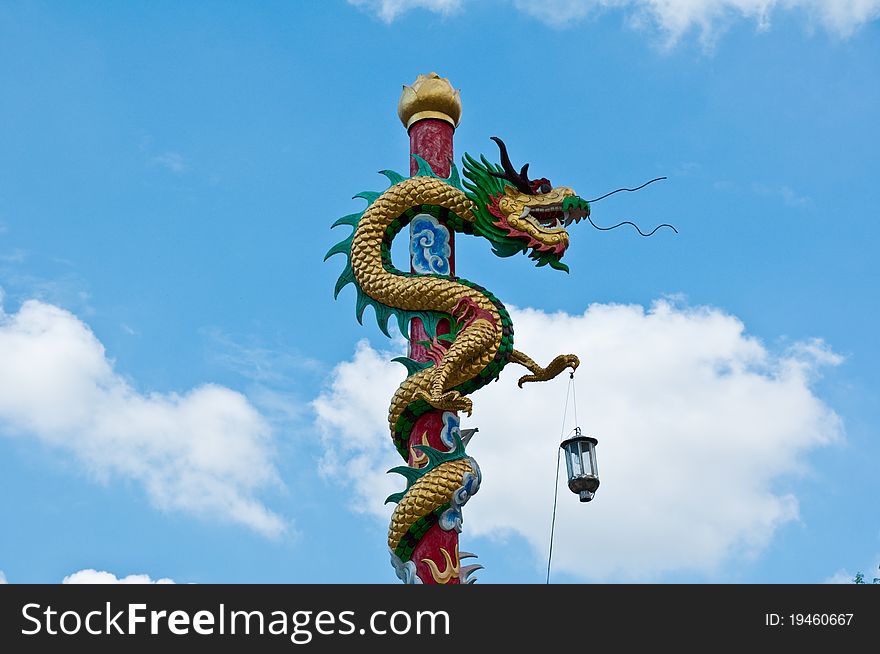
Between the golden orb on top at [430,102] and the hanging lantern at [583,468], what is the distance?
3.70 meters

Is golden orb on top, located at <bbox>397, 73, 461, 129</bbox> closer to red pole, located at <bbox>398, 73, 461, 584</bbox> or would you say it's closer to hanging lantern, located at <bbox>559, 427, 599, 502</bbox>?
red pole, located at <bbox>398, 73, 461, 584</bbox>

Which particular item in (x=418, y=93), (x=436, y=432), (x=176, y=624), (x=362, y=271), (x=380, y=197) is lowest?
(x=176, y=624)

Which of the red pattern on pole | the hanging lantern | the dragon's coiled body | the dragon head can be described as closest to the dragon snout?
the dragon head

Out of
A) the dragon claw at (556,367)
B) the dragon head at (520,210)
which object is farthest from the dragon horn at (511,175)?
the dragon claw at (556,367)

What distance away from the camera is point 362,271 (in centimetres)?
1138

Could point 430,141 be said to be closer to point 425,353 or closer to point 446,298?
point 446,298

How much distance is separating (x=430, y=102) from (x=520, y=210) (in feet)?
4.88

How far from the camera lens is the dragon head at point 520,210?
37.7 ft

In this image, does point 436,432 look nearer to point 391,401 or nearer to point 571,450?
point 391,401

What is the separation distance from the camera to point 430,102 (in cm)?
1223

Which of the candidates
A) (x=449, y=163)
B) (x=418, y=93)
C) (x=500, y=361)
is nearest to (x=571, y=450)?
(x=500, y=361)

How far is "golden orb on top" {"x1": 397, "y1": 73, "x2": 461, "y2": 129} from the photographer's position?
1223 cm

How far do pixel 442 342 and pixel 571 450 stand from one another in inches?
60.7

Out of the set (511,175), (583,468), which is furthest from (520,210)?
(583,468)
